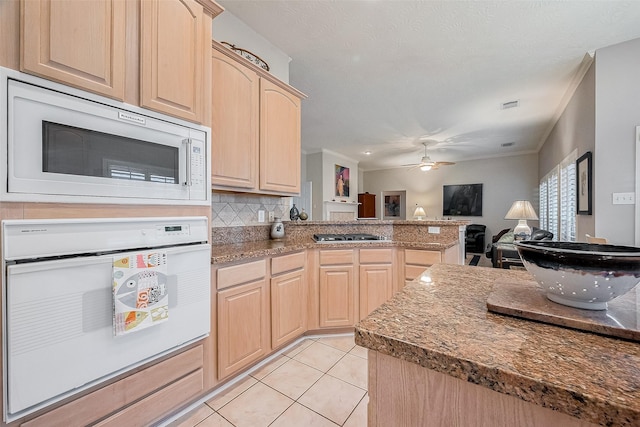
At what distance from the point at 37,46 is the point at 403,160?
7.89 meters

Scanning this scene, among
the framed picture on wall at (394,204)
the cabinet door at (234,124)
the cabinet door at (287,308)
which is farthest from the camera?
the framed picture on wall at (394,204)

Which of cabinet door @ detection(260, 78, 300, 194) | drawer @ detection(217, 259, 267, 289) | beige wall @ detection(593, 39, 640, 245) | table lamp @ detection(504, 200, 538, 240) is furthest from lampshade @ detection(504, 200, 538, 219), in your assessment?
drawer @ detection(217, 259, 267, 289)

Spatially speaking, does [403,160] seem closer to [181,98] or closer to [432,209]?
[432,209]

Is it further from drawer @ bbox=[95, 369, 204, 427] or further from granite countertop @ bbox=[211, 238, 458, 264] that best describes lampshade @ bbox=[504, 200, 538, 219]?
drawer @ bbox=[95, 369, 204, 427]

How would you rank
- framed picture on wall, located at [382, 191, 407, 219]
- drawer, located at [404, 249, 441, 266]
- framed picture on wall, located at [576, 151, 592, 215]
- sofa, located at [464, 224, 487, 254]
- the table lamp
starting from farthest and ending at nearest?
framed picture on wall, located at [382, 191, 407, 219]
sofa, located at [464, 224, 487, 254]
the table lamp
framed picture on wall, located at [576, 151, 592, 215]
drawer, located at [404, 249, 441, 266]

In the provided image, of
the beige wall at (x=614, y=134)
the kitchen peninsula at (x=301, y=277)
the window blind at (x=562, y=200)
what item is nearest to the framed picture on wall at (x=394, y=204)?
the window blind at (x=562, y=200)

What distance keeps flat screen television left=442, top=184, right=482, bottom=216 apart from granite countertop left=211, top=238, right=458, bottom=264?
587cm

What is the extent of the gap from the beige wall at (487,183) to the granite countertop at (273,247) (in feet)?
19.4

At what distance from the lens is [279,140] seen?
234cm

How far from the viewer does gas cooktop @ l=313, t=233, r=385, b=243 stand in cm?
262

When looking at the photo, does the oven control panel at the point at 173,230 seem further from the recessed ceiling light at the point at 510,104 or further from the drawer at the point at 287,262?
the recessed ceiling light at the point at 510,104

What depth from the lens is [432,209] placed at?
8.36 metres

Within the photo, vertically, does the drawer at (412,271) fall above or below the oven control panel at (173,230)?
below

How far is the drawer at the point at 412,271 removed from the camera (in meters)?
2.48
